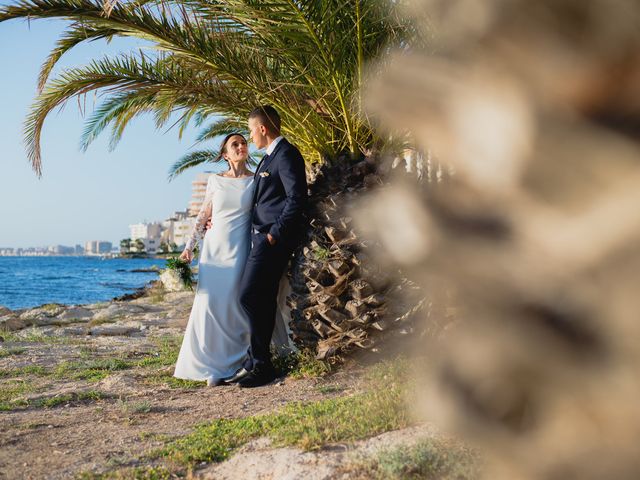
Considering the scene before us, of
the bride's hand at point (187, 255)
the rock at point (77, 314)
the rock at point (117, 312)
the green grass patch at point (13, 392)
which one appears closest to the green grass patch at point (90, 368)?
the green grass patch at point (13, 392)

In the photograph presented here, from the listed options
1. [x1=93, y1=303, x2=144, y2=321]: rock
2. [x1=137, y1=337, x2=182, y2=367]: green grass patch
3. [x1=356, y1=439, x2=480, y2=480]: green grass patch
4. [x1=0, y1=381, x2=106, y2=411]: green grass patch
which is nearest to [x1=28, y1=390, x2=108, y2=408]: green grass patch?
[x1=0, y1=381, x2=106, y2=411]: green grass patch

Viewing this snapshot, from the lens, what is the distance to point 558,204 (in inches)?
25.7

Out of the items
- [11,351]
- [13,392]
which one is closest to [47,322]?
[11,351]

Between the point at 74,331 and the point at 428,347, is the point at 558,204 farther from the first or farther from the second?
the point at 74,331

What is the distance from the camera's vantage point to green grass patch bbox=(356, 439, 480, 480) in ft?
8.05

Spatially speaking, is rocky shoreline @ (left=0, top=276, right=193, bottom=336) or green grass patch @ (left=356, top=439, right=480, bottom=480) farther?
rocky shoreline @ (left=0, top=276, right=193, bottom=336)

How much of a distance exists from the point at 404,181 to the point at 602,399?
1.27 feet

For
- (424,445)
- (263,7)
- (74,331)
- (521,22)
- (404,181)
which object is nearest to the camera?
(521,22)

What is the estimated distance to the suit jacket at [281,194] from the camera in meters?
4.98

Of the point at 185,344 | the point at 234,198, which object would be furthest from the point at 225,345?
the point at 234,198

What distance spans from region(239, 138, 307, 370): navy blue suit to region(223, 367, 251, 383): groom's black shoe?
0.07 metres

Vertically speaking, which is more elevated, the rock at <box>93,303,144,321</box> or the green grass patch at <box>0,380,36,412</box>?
the green grass patch at <box>0,380,36,412</box>

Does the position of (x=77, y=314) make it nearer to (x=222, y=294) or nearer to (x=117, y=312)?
(x=117, y=312)

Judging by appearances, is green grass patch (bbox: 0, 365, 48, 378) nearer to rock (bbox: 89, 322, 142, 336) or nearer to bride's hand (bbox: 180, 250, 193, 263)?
bride's hand (bbox: 180, 250, 193, 263)
